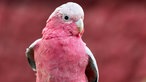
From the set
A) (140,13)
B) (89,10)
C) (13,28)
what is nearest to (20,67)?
(13,28)

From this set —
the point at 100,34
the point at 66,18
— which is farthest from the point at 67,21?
the point at 100,34

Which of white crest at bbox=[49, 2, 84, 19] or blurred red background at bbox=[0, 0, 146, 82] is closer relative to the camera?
white crest at bbox=[49, 2, 84, 19]

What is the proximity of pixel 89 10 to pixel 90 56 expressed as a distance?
13.6 feet

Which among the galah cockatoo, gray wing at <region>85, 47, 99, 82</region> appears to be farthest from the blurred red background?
the galah cockatoo

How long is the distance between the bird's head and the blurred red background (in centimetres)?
391

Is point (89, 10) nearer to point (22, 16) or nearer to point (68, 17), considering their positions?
point (22, 16)

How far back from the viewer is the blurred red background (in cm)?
607

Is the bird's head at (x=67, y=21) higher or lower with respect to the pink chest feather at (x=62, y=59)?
higher

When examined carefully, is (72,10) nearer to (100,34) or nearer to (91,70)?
(91,70)

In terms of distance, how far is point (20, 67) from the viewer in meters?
6.52

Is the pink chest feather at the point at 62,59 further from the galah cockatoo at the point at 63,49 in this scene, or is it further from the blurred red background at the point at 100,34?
the blurred red background at the point at 100,34

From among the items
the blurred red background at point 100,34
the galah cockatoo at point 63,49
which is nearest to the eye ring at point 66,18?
the galah cockatoo at point 63,49

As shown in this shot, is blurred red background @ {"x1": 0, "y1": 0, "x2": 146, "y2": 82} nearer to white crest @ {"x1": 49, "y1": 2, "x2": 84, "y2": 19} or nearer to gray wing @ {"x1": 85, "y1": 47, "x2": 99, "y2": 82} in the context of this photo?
gray wing @ {"x1": 85, "y1": 47, "x2": 99, "y2": 82}

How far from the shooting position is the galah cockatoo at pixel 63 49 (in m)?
2.09
